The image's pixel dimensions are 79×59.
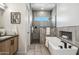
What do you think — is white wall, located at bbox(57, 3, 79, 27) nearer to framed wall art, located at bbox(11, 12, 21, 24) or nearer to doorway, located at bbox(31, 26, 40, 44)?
framed wall art, located at bbox(11, 12, 21, 24)

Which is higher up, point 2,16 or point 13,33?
point 2,16

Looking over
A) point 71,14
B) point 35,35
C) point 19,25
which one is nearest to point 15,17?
point 19,25

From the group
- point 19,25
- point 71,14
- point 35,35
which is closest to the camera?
point 71,14

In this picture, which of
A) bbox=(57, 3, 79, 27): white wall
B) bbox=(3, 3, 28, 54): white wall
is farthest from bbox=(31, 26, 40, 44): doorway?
bbox=(57, 3, 79, 27): white wall

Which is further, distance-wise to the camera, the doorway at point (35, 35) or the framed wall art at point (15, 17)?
the doorway at point (35, 35)

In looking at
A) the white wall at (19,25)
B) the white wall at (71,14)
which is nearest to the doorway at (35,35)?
the white wall at (19,25)

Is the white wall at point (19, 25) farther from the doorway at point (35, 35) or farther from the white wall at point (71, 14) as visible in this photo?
the doorway at point (35, 35)

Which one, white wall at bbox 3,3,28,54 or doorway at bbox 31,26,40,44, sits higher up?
white wall at bbox 3,3,28,54

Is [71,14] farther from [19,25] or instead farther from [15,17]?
[15,17]

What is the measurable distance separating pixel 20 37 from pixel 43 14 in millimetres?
3809

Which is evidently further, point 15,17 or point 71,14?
point 15,17

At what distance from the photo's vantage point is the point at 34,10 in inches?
304
